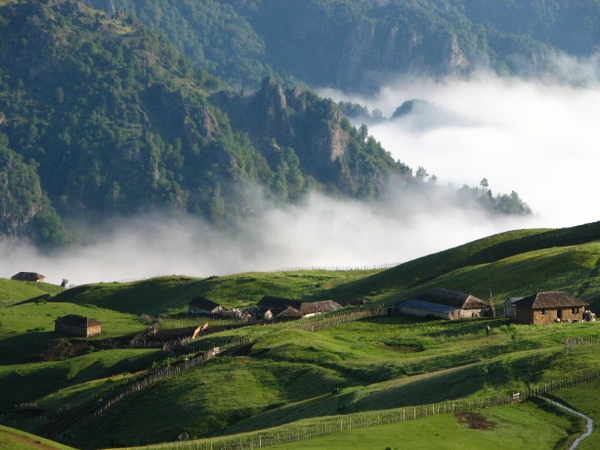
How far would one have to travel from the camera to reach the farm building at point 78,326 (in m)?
169

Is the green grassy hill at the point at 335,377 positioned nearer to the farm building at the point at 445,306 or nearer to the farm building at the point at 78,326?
the farm building at the point at 78,326

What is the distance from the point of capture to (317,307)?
18088cm

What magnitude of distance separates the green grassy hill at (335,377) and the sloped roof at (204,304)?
21.8 metres

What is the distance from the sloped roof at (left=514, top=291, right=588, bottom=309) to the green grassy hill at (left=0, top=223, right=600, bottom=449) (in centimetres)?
295

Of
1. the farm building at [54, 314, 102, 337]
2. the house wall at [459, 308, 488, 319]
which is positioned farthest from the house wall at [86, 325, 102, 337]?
the house wall at [459, 308, 488, 319]

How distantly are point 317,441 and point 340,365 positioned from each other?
108ft

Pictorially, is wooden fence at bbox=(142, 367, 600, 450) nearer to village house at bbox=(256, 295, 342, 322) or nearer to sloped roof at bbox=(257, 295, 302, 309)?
village house at bbox=(256, 295, 342, 322)

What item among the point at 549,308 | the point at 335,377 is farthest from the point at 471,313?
the point at 335,377

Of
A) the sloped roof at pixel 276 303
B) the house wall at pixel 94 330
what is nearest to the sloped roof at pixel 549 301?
the sloped roof at pixel 276 303

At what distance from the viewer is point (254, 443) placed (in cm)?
8850

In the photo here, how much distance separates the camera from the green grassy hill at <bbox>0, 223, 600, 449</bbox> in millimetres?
90562

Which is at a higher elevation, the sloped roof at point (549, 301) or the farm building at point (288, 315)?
the farm building at point (288, 315)

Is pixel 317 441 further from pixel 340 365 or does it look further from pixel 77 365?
pixel 77 365

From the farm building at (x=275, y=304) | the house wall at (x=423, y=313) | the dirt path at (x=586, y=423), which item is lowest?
the dirt path at (x=586, y=423)
